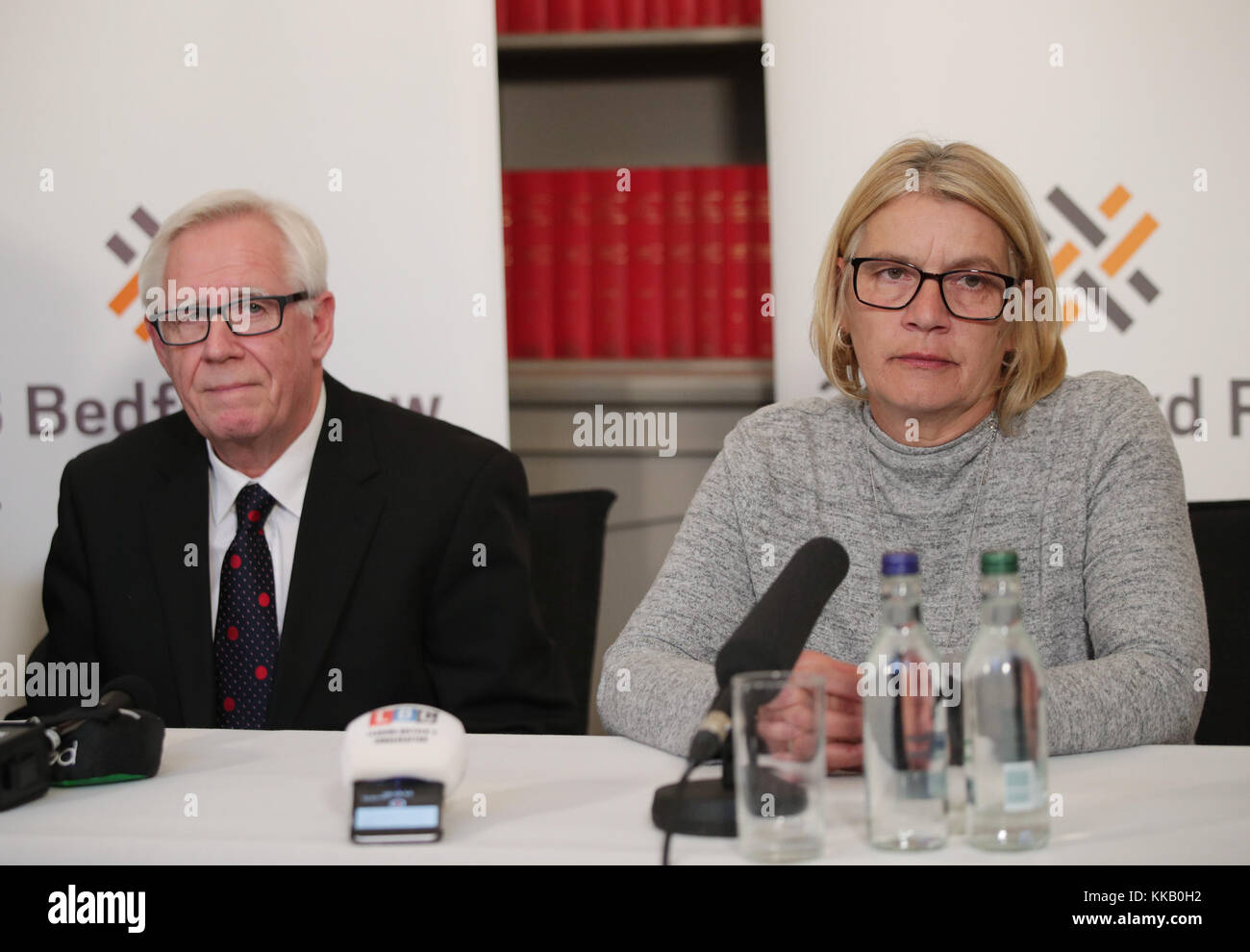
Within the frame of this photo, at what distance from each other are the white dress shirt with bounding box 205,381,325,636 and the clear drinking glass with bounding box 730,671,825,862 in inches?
44.9

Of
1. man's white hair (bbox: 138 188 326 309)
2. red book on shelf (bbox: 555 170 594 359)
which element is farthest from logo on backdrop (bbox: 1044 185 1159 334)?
man's white hair (bbox: 138 188 326 309)

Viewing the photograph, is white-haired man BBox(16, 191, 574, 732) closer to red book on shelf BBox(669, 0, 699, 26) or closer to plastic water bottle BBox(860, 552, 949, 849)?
plastic water bottle BBox(860, 552, 949, 849)

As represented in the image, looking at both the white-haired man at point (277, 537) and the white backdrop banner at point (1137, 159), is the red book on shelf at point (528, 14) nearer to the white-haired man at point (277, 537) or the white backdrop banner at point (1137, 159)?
the white backdrop banner at point (1137, 159)

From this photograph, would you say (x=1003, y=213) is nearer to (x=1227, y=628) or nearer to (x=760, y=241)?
(x=1227, y=628)

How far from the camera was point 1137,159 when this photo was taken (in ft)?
8.24

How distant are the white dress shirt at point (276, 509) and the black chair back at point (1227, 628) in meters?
1.32

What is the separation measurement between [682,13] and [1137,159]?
3.32 ft

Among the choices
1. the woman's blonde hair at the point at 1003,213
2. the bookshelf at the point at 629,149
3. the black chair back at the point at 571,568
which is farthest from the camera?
the bookshelf at the point at 629,149

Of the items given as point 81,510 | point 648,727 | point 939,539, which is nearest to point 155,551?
point 81,510

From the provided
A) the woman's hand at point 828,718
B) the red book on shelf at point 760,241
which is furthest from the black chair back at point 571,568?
the woman's hand at point 828,718

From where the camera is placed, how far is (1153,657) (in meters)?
1.34

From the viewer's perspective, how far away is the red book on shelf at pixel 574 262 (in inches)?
113

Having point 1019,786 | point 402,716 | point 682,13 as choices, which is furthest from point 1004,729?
point 682,13

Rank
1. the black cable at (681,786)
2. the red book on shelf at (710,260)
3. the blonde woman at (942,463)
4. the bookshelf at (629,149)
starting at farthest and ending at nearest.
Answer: the bookshelf at (629,149) < the red book on shelf at (710,260) < the blonde woman at (942,463) < the black cable at (681,786)
